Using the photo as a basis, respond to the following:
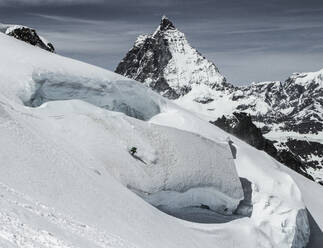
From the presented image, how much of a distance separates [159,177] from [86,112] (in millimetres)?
5496

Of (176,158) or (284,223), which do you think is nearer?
(176,158)

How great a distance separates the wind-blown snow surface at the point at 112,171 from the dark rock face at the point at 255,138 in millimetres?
39804

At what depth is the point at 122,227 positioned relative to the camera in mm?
15211

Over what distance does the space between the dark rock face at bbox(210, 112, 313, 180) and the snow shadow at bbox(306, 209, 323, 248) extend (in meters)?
36.5

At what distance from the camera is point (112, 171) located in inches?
792

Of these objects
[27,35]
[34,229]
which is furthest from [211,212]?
[27,35]

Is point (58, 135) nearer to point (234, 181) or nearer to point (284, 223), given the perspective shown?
point (234, 181)

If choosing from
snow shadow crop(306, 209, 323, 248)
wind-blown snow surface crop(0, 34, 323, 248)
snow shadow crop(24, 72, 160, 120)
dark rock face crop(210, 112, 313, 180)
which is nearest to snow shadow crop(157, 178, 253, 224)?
wind-blown snow surface crop(0, 34, 323, 248)

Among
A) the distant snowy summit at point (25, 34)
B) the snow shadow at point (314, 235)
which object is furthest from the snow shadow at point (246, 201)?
the distant snowy summit at point (25, 34)

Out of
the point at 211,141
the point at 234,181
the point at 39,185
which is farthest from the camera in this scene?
the point at 211,141

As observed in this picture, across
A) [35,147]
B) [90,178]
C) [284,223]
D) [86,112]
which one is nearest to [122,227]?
[90,178]

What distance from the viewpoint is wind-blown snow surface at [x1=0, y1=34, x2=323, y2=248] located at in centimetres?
1339

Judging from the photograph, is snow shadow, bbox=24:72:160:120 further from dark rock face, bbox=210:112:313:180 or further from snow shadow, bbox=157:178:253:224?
dark rock face, bbox=210:112:313:180

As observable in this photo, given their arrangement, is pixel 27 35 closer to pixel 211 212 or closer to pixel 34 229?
pixel 211 212
